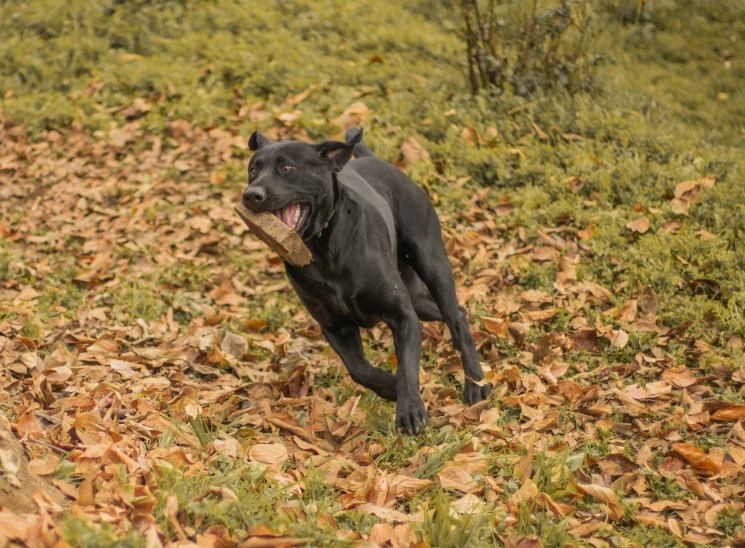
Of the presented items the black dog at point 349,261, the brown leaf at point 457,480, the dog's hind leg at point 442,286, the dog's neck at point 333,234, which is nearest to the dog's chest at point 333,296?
the black dog at point 349,261

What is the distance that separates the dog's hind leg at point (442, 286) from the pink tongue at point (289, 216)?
120 centimetres

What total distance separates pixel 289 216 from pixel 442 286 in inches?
53.3

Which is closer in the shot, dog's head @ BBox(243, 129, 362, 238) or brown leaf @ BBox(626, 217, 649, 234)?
dog's head @ BBox(243, 129, 362, 238)

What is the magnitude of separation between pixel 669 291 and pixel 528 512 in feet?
8.88

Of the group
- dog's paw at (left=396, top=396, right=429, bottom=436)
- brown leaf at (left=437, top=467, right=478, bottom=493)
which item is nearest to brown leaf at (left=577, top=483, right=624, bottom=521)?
brown leaf at (left=437, top=467, right=478, bottom=493)

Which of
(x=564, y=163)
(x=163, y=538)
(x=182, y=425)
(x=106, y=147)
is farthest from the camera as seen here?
(x=106, y=147)

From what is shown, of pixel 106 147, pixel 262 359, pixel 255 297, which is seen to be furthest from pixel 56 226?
pixel 262 359

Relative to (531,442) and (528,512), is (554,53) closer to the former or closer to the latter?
(531,442)

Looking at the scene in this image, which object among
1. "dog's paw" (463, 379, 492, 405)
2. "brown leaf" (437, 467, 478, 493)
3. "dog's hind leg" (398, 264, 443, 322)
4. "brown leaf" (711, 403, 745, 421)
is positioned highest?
"brown leaf" (711, 403, 745, 421)

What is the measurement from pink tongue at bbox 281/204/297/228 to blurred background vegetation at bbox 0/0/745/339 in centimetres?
244

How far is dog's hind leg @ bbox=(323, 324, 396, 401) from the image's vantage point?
4277 millimetres

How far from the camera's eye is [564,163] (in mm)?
7059

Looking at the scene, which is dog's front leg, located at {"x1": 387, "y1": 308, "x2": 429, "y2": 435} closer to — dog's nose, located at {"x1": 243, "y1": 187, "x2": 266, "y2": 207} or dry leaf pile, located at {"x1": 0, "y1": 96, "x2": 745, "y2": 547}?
dry leaf pile, located at {"x1": 0, "y1": 96, "x2": 745, "y2": 547}

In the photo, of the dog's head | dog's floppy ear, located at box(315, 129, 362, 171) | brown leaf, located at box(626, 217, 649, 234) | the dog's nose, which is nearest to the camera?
the dog's nose
